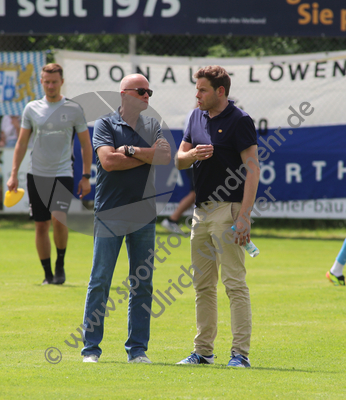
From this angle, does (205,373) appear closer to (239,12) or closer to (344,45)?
(239,12)

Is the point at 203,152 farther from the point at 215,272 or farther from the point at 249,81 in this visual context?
the point at 249,81

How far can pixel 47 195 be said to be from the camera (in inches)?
293

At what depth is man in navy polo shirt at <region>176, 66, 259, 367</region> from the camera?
169 inches

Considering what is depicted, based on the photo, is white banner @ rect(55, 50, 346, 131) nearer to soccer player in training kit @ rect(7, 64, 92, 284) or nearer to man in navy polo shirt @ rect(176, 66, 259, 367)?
soccer player in training kit @ rect(7, 64, 92, 284)

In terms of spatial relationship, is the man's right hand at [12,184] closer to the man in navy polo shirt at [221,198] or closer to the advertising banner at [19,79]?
the man in navy polo shirt at [221,198]

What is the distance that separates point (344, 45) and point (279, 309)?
361 inches

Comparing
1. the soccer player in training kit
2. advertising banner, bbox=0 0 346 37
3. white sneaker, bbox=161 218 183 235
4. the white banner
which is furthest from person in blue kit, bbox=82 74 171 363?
advertising banner, bbox=0 0 346 37

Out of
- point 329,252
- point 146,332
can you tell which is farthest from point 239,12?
point 146,332

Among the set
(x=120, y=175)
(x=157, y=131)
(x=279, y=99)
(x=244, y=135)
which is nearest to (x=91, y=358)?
(x=120, y=175)

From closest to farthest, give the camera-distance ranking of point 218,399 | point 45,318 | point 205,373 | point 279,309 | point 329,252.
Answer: point 218,399 < point 205,373 < point 45,318 < point 279,309 < point 329,252

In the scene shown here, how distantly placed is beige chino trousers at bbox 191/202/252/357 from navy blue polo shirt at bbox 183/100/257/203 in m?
0.09

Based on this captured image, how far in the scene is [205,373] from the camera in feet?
13.0

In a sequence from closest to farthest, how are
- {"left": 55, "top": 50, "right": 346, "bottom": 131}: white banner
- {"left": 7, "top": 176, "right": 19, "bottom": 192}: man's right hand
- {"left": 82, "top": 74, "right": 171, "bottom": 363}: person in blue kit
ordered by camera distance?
{"left": 82, "top": 74, "right": 171, "bottom": 363}: person in blue kit, {"left": 7, "top": 176, "right": 19, "bottom": 192}: man's right hand, {"left": 55, "top": 50, "right": 346, "bottom": 131}: white banner

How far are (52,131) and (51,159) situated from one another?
31cm
